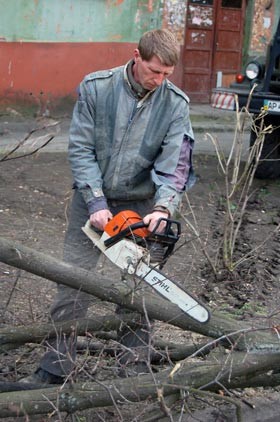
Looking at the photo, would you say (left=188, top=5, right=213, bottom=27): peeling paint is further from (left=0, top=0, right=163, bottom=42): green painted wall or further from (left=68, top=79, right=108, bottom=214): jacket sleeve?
(left=68, top=79, right=108, bottom=214): jacket sleeve

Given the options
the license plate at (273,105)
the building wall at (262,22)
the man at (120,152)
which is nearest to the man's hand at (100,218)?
the man at (120,152)

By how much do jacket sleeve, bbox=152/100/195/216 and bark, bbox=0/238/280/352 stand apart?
1.58 ft

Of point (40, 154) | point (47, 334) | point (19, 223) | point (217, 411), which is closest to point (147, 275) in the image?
point (47, 334)

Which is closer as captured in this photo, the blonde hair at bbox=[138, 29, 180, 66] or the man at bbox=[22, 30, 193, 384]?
the blonde hair at bbox=[138, 29, 180, 66]

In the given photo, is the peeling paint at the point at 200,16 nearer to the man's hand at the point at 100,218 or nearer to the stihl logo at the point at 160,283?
the man's hand at the point at 100,218

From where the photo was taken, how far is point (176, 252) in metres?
5.82

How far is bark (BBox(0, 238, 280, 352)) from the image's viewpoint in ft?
10.3

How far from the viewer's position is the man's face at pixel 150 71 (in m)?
3.41

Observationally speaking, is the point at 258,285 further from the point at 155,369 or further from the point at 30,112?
the point at 30,112

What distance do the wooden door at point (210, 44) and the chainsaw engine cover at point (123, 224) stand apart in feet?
34.5

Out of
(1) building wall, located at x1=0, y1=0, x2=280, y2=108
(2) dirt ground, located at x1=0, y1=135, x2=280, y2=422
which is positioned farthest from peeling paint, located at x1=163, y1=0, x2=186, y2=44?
(2) dirt ground, located at x1=0, y1=135, x2=280, y2=422

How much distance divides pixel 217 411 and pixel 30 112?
8.34m

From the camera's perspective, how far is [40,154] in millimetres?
8984

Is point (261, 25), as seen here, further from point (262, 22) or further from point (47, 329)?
point (47, 329)
